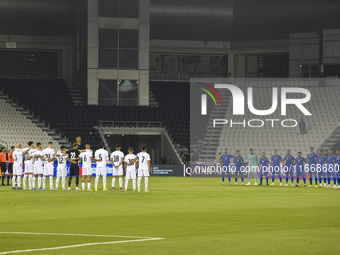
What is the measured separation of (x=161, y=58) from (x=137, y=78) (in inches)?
277

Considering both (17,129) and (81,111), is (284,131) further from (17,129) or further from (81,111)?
(17,129)

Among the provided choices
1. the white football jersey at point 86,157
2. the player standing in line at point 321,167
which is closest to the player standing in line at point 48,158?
the white football jersey at point 86,157

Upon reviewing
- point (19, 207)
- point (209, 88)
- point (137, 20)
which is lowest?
point (19, 207)

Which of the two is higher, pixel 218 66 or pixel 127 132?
pixel 218 66

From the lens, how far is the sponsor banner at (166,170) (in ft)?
159

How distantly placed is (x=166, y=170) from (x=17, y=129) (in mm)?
12562

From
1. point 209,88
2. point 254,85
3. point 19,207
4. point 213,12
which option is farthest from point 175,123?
point 19,207

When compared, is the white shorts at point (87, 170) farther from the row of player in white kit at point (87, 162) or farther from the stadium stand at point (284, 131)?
the stadium stand at point (284, 131)

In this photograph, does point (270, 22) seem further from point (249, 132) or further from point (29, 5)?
point (29, 5)

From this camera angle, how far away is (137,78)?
5491cm

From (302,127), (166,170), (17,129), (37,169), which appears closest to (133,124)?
(166,170)

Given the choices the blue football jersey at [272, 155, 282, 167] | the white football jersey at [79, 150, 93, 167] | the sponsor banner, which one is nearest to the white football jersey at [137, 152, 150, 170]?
the white football jersey at [79, 150, 93, 167]

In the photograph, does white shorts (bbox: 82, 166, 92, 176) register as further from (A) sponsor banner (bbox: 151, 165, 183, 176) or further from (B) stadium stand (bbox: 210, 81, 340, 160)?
(B) stadium stand (bbox: 210, 81, 340, 160)

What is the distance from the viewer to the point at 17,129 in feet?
163
